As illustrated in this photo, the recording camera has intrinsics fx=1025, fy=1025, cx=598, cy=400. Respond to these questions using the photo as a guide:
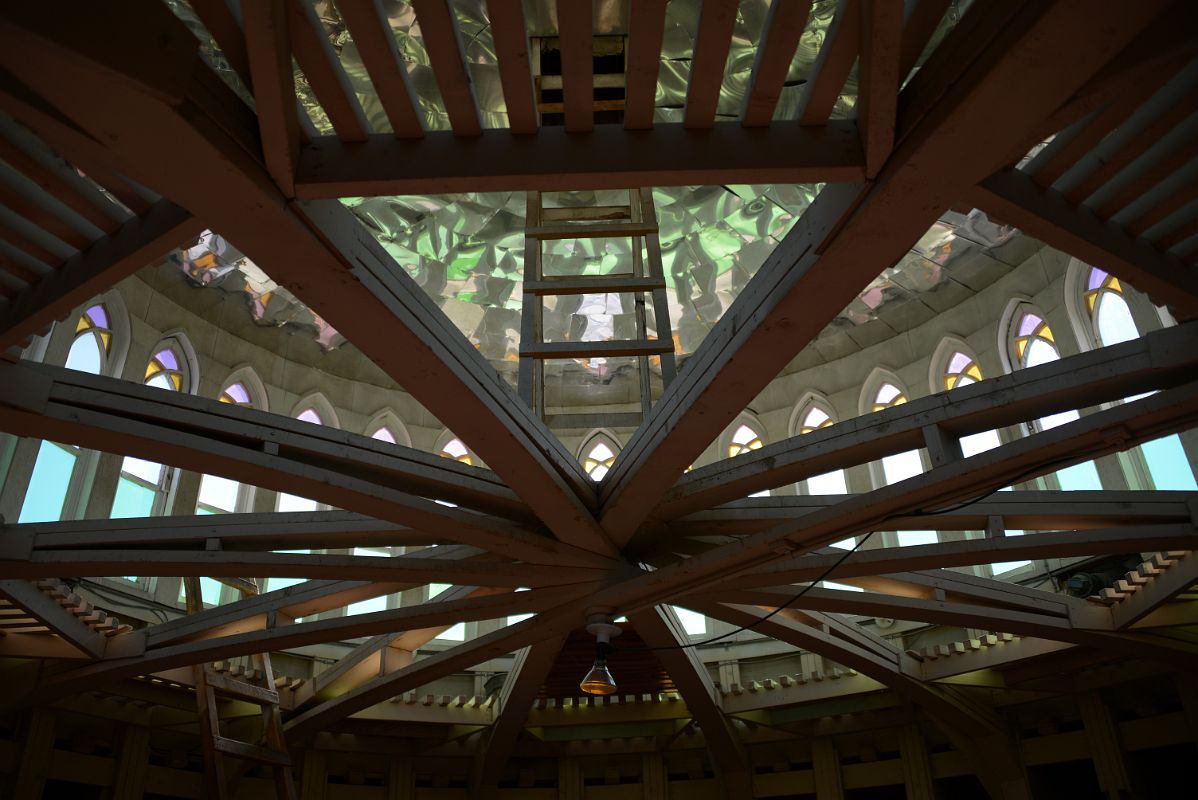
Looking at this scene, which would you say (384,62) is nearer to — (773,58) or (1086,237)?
(773,58)

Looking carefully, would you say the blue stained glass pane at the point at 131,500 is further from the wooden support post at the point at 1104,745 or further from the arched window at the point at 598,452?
the wooden support post at the point at 1104,745

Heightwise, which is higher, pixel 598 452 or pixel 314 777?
pixel 598 452

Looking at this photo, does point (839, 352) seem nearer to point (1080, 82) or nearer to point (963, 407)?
point (963, 407)

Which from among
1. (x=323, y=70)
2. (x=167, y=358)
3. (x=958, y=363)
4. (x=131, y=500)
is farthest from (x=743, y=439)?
(x=323, y=70)

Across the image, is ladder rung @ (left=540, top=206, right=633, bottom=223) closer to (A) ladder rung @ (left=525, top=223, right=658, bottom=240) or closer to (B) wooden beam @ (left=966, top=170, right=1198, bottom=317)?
(A) ladder rung @ (left=525, top=223, right=658, bottom=240)

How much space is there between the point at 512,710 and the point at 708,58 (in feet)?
35.4

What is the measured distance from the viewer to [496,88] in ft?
40.8

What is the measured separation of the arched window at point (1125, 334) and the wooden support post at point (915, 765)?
4804 mm

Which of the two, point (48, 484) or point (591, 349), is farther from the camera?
point (48, 484)

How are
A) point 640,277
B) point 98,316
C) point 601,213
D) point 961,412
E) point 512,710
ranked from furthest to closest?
point 98,316, point 512,710, point 601,213, point 640,277, point 961,412

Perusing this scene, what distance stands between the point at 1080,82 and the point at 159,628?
10372 millimetres

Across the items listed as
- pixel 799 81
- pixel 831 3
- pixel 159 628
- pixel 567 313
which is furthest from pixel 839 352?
pixel 159 628

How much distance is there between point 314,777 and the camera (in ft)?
48.5

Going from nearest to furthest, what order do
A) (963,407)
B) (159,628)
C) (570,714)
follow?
1. (963,407)
2. (159,628)
3. (570,714)
